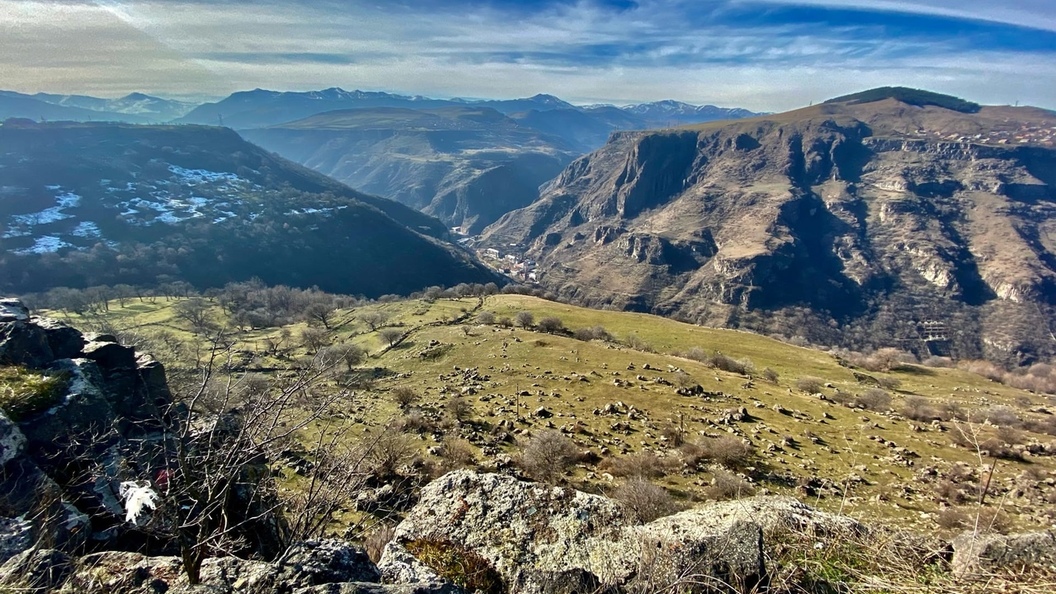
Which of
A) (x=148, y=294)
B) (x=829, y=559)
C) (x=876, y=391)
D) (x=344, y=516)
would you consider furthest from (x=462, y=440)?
(x=148, y=294)

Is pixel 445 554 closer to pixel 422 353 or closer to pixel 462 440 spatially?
pixel 462 440

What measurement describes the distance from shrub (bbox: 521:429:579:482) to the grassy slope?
1.14m

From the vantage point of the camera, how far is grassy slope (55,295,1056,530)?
70.1 ft

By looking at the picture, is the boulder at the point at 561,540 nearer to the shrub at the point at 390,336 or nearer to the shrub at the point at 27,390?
the shrub at the point at 27,390

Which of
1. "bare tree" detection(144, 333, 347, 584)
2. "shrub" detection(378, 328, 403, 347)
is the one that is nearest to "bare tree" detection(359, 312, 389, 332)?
"shrub" detection(378, 328, 403, 347)

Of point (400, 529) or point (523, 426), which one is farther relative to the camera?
point (523, 426)

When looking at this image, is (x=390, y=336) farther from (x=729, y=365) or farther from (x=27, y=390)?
(x=27, y=390)

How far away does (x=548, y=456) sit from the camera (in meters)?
22.7

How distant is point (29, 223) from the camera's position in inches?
6663

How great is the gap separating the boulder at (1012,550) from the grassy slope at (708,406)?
4.78 ft

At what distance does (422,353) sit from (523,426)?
944 inches

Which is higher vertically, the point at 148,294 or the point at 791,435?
the point at 791,435

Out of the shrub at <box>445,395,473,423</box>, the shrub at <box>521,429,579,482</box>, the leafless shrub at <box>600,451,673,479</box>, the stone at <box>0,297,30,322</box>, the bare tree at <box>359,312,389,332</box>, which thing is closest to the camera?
the stone at <box>0,297,30,322</box>

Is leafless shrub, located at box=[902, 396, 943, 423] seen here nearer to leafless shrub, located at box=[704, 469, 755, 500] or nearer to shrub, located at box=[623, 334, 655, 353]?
leafless shrub, located at box=[704, 469, 755, 500]
